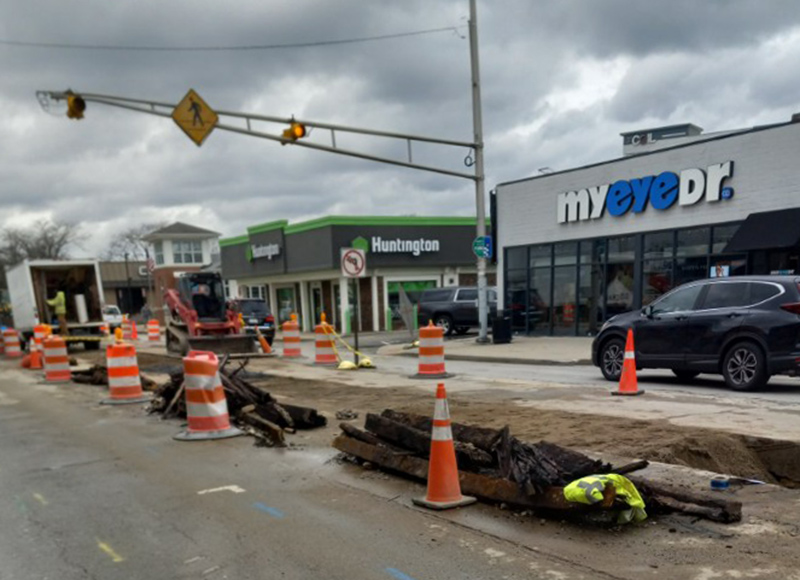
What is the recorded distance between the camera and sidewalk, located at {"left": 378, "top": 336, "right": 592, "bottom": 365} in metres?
16.1

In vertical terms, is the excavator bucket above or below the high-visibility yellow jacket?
below

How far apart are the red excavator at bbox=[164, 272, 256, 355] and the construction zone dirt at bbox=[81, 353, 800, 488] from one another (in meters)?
9.47

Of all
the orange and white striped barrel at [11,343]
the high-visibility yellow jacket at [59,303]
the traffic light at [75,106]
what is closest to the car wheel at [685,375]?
the traffic light at [75,106]

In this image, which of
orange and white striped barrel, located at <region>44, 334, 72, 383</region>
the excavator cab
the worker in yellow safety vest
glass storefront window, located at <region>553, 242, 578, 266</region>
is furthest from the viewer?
glass storefront window, located at <region>553, 242, 578, 266</region>

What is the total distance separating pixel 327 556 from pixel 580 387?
7.77m

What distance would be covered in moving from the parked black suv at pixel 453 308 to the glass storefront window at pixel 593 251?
4683 millimetres

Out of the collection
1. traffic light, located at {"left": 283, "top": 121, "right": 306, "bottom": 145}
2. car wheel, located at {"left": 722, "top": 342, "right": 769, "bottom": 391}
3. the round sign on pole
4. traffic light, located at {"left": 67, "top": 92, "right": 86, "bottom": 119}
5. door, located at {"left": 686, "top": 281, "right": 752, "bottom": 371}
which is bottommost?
car wheel, located at {"left": 722, "top": 342, "right": 769, "bottom": 391}

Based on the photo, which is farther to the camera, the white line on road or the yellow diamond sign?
the yellow diamond sign

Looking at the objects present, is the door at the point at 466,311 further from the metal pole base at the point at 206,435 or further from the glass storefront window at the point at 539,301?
the metal pole base at the point at 206,435

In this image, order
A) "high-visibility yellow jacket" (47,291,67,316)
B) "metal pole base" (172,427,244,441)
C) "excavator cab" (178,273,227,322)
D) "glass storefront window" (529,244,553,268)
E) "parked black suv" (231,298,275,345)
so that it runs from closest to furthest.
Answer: "metal pole base" (172,427,244,441) < "excavator cab" (178,273,227,322) < "high-visibility yellow jacket" (47,291,67,316) < "glass storefront window" (529,244,553,268) < "parked black suv" (231,298,275,345)

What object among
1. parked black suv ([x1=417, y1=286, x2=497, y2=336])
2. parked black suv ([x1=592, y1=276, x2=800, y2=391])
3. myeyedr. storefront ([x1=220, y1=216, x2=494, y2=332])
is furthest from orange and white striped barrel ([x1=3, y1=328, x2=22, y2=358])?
parked black suv ([x1=592, y1=276, x2=800, y2=391])

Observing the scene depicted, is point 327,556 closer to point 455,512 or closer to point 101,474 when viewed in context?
point 455,512

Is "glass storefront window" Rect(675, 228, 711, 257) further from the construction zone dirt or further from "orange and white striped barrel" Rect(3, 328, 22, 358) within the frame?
"orange and white striped barrel" Rect(3, 328, 22, 358)

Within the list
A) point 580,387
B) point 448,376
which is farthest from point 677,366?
point 448,376
